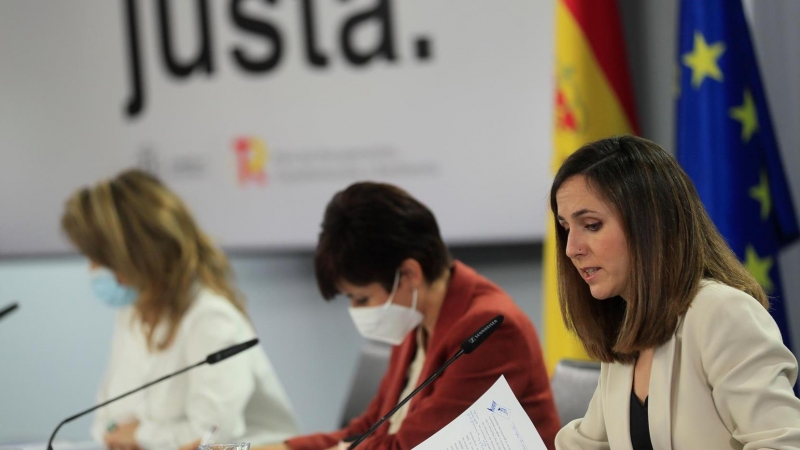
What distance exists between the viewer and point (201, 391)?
8.55ft

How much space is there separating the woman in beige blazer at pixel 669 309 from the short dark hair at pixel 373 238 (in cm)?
65

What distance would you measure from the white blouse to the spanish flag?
1.01 meters

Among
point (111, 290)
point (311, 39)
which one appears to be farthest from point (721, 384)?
point (311, 39)

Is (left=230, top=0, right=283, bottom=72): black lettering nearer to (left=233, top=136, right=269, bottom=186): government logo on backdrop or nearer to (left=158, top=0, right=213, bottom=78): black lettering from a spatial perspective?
(left=158, top=0, right=213, bottom=78): black lettering

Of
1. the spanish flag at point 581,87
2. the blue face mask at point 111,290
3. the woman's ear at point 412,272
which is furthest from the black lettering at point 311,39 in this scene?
the woman's ear at point 412,272

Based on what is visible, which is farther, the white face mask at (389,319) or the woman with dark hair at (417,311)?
the white face mask at (389,319)

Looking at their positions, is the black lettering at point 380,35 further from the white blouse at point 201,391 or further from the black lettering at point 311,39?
the white blouse at point 201,391

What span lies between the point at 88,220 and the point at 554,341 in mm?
1602

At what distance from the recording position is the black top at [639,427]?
147cm

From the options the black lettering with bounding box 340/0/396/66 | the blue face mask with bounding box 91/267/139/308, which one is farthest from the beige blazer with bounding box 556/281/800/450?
the black lettering with bounding box 340/0/396/66

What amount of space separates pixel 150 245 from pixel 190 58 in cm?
119

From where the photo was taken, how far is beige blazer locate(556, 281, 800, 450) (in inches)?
50.2

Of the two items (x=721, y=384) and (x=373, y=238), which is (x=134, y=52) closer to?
(x=373, y=238)

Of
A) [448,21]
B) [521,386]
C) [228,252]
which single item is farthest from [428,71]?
[521,386]
